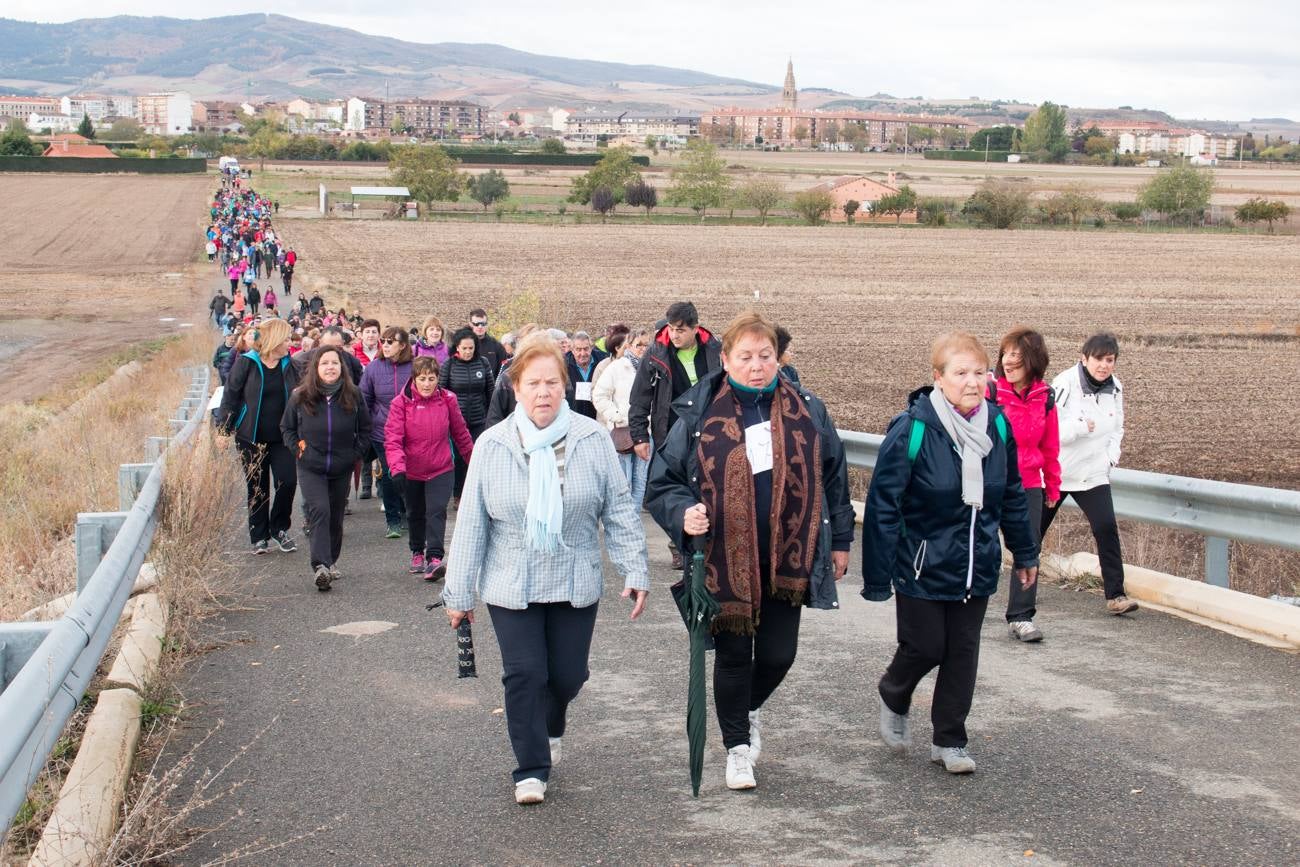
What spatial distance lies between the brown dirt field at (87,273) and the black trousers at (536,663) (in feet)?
72.7

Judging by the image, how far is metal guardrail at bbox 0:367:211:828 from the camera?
422 centimetres

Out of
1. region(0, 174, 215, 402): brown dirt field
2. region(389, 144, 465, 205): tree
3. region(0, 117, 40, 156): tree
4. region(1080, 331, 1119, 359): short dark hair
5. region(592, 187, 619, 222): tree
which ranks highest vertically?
region(0, 117, 40, 156): tree

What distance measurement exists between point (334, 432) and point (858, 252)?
6465 cm

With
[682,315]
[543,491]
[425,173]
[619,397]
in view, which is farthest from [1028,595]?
[425,173]

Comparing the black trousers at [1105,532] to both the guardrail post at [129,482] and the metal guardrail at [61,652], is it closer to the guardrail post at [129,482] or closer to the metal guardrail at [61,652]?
the metal guardrail at [61,652]

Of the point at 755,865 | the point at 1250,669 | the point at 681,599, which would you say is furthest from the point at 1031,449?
the point at 755,865

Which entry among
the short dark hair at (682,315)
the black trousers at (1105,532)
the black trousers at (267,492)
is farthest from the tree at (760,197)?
the black trousers at (1105,532)

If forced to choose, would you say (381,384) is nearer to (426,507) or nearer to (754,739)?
(426,507)

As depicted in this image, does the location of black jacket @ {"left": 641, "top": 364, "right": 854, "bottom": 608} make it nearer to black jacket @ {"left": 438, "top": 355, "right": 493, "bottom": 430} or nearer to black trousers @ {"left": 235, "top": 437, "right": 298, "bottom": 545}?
black trousers @ {"left": 235, "top": 437, "right": 298, "bottom": 545}

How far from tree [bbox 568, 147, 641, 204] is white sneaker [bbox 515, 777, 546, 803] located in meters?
110

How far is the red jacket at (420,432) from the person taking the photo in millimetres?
10352

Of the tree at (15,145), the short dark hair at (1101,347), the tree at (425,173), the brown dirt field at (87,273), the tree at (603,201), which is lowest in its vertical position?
the brown dirt field at (87,273)

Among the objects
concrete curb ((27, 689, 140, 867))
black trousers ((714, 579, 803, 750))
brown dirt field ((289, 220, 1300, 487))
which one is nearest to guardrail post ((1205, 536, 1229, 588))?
black trousers ((714, 579, 803, 750))

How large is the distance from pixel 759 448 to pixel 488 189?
109682 millimetres
